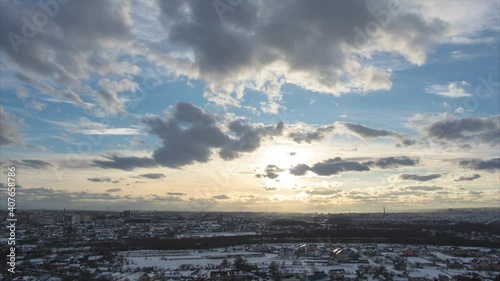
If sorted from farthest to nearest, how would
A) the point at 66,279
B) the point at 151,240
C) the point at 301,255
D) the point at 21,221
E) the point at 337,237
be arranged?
the point at 21,221, the point at 337,237, the point at 151,240, the point at 301,255, the point at 66,279

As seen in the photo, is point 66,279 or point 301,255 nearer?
point 66,279

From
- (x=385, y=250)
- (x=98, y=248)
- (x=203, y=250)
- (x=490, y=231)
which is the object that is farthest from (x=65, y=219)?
(x=490, y=231)

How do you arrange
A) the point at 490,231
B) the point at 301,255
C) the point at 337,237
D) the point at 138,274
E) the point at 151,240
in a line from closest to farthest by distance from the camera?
the point at 138,274, the point at 301,255, the point at 151,240, the point at 337,237, the point at 490,231

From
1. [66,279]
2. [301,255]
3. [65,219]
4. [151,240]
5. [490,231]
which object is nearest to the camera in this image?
[66,279]

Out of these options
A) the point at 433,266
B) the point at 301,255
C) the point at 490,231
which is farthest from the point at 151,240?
the point at 490,231

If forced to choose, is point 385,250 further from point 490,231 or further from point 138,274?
point 490,231

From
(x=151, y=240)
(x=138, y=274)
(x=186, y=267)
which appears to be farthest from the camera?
(x=151, y=240)

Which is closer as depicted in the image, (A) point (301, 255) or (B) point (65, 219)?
(A) point (301, 255)

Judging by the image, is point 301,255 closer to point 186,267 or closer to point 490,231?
point 186,267
